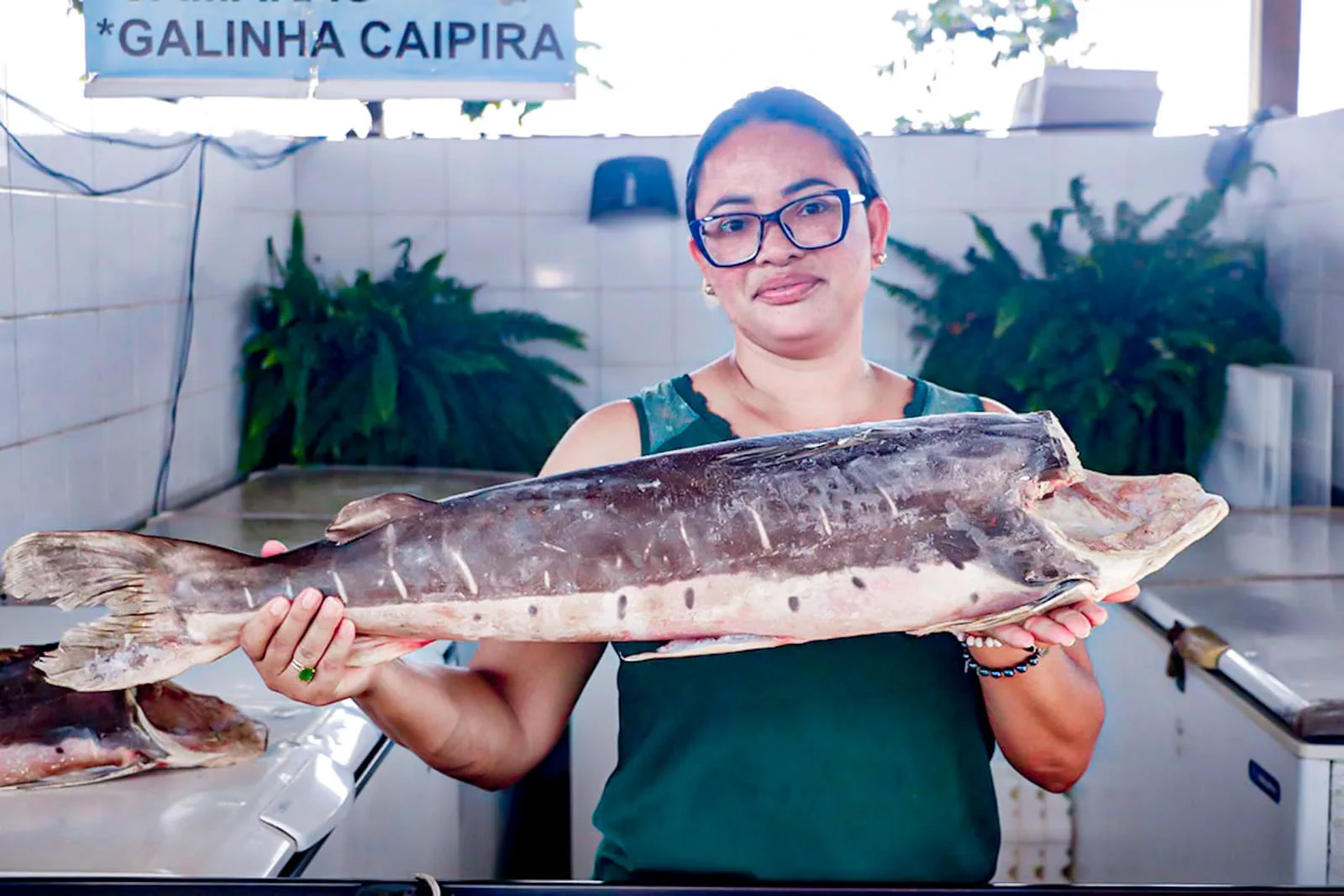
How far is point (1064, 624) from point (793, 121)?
684mm

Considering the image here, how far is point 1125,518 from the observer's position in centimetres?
130

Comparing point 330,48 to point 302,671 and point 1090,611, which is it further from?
point 1090,611

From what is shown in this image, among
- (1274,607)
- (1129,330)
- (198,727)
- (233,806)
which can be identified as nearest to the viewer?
(233,806)

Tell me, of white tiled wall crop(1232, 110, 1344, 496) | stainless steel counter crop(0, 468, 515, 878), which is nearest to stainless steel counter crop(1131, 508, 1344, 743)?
white tiled wall crop(1232, 110, 1344, 496)

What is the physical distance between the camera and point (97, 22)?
2.52 meters

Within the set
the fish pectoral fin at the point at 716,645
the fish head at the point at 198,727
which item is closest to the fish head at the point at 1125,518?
the fish pectoral fin at the point at 716,645

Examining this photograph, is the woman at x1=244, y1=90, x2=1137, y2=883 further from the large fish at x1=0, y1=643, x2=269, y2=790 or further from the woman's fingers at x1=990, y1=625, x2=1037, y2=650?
the large fish at x1=0, y1=643, x2=269, y2=790

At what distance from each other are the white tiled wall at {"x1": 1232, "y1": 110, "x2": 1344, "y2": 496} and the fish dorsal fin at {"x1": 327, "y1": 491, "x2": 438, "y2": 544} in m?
3.59

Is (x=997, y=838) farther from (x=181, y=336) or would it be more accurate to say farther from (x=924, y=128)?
(x=924, y=128)

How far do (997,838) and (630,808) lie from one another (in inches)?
18.0

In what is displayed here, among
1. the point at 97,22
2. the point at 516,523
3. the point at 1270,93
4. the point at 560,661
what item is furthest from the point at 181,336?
the point at 1270,93

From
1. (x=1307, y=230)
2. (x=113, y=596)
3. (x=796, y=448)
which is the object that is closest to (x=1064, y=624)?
(x=796, y=448)

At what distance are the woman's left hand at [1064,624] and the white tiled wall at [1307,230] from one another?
3.25 meters

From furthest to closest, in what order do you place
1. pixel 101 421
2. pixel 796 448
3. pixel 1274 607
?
pixel 101 421 < pixel 1274 607 < pixel 796 448
